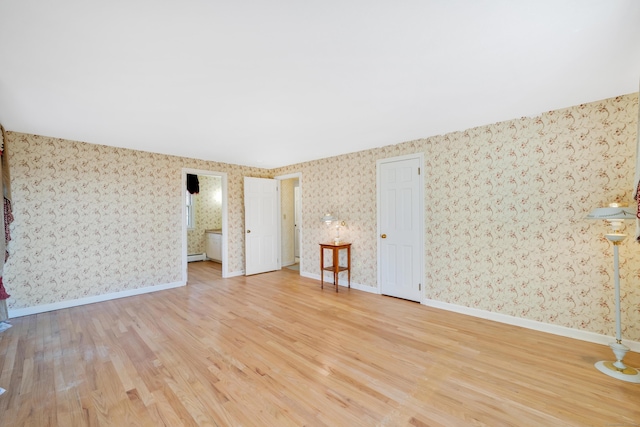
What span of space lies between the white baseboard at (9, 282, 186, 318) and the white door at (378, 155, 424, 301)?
12.3ft

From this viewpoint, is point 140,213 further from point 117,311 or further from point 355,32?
point 355,32

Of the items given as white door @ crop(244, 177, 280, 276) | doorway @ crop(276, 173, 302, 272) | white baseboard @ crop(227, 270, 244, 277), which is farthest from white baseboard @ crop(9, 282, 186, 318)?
doorway @ crop(276, 173, 302, 272)

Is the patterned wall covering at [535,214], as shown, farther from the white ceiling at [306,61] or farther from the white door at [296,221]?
the white door at [296,221]

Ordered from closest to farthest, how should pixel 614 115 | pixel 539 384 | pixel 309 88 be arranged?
pixel 539 384, pixel 309 88, pixel 614 115

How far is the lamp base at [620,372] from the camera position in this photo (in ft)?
6.65

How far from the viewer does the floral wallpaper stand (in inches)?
102

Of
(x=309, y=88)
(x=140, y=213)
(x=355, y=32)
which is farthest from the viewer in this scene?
(x=140, y=213)

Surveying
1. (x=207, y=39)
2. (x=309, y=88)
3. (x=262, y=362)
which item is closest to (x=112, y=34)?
(x=207, y=39)

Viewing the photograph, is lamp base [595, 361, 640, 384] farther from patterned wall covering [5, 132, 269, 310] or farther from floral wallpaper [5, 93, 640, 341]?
patterned wall covering [5, 132, 269, 310]

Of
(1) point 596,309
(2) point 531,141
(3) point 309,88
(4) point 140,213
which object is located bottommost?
(1) point 596,309

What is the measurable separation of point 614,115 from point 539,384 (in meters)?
2.59

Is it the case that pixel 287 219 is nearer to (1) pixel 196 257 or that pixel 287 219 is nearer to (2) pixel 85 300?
(1) pixel 196 257

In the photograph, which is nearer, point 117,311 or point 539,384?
point 539,384

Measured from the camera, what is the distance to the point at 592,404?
178cm
